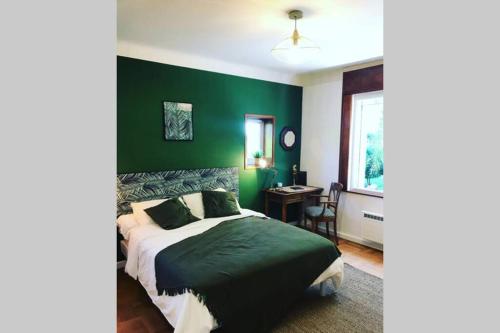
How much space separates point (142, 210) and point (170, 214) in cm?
34

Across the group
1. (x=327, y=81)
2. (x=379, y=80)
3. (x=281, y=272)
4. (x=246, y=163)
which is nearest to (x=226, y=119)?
(x=246, y=163)

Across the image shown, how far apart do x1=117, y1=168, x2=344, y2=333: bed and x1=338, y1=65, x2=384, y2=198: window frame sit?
1.57 meters

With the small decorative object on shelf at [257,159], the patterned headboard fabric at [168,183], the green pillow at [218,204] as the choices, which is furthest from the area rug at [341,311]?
the small decorative object on shelf at [257,159]

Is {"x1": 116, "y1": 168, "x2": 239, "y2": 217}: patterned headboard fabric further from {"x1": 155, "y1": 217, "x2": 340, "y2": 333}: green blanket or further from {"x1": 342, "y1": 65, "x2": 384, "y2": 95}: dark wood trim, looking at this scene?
{"x1": 342, "y1": 65, "x2": 384, "y2": 95}: dark wood trim

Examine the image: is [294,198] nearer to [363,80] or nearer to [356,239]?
[356,239]

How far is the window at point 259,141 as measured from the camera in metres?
4.46

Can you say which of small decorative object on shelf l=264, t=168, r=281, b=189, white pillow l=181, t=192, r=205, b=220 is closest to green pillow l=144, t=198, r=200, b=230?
white pillow l=181, t=192, r=205, b=220

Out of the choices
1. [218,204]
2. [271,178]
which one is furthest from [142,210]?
[271,178]

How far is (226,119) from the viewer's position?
4.05m

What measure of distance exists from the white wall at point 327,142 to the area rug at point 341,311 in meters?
1.30

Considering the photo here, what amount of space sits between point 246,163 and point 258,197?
57cm

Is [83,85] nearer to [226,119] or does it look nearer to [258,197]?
[226,119]

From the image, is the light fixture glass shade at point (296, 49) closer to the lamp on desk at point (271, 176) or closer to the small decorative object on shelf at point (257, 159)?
A: the small decorative object on shelf at point (257, 159)

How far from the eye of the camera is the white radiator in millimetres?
3920
